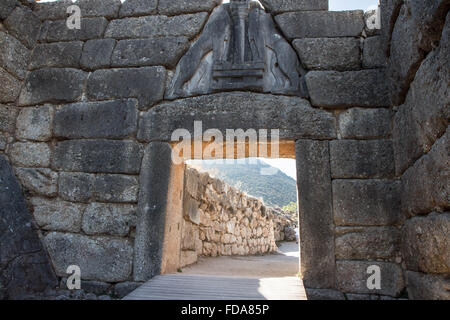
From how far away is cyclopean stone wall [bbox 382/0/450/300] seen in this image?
1.94m

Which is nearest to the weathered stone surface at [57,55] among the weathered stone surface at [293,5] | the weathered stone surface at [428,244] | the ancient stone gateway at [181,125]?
the ancient stone gateway at [181,125]

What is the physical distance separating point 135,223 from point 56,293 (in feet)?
3.41

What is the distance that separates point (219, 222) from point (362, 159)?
12.7 ft

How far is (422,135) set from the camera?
7.54 feet

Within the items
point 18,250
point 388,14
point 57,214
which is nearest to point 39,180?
point 57,214

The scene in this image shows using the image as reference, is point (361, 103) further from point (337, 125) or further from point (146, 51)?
point (146, 51)

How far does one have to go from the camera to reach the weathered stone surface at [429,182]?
6.31ft

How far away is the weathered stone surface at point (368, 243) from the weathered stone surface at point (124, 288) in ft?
6.31

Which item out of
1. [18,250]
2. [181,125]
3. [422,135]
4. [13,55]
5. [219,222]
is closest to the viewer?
[422,135]

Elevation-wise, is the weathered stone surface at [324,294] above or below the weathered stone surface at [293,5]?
below

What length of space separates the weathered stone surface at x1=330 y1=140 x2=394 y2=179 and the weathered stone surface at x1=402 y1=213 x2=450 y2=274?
0.56 meters

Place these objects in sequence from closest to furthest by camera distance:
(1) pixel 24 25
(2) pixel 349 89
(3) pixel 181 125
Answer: (2) pixel 349 89 < (3) pixel 181 125 < (1) pixel 24 25

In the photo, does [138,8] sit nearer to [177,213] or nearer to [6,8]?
[6,8]

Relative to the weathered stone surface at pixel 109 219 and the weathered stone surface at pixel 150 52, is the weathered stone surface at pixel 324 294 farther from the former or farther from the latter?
the weathered stone surface at pixel 150 52
